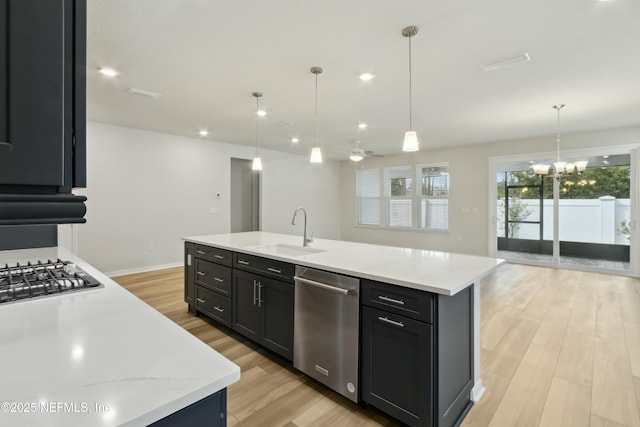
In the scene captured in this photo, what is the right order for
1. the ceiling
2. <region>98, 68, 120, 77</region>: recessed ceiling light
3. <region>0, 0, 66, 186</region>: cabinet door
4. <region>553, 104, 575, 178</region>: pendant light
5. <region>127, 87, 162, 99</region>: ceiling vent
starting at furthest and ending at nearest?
<region>553, 104, 575, 178</region>: pendant light
<region>127, 87, 162, 99</region>: ceiling vent
<region>98, 68, 120, 77</region>: recessed ceiling light
the ceiling
<region>0, 0, 66, 186</region>: cabinet door

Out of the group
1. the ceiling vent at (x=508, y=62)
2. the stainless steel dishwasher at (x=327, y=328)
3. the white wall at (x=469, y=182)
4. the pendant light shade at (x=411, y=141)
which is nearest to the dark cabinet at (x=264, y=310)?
the stainless steel dishwasher at (x=327, y=328)

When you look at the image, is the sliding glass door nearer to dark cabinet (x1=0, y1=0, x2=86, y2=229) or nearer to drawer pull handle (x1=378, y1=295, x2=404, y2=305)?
drawer pull handle (x1=378, y1=295, x2=404, y2=305)

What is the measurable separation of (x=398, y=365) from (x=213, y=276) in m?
2.07

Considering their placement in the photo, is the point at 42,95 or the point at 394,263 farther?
the point at 394,263

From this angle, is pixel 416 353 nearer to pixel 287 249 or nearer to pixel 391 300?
pixel 391 300

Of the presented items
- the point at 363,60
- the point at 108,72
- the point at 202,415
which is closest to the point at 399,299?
the point at 202,415

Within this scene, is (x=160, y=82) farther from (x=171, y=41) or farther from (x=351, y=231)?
(x=351, y=231)

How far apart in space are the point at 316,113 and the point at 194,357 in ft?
13.4

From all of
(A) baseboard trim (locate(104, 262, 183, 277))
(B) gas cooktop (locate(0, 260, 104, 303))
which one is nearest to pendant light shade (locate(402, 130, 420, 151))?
(B) gas cooktop (locate(0, 260, 104, 303))

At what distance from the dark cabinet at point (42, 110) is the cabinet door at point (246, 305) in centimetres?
217

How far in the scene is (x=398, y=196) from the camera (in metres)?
8.18

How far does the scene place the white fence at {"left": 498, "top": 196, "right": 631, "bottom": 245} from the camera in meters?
5.45

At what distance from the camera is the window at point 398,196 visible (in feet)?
26.2

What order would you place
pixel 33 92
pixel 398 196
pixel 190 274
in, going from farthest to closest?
pixel 398 196 < pixel 190 274 < pixel 33 92
